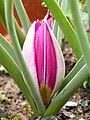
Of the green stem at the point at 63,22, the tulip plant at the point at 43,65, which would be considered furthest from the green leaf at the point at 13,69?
the green stem at the point at 63,22

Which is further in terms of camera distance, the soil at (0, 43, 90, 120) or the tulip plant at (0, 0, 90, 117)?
the soil at (0, 43, 90, 120)

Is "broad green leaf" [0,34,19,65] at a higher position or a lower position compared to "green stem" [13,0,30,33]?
lower

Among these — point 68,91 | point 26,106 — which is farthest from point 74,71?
point 26,106

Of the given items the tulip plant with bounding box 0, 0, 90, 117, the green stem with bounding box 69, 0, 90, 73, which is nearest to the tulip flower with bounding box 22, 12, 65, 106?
the tulip plant with bounding box 0, 0, 90, 117

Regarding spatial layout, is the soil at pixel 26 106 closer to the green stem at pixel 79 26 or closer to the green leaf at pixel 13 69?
the green leaf at pixel 13 69

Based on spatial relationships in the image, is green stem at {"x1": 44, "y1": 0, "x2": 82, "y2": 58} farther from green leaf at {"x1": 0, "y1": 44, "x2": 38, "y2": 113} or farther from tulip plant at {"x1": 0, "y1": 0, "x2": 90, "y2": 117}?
green leaf at {"x1": 0, "y1": 44, "x2": 38, "y2": 113}

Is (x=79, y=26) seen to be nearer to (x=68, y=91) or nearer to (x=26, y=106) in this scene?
(x=68, y=91)
